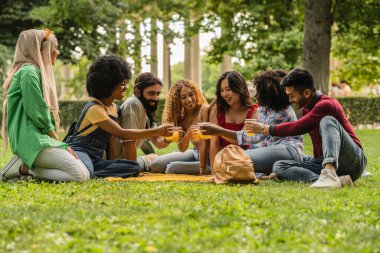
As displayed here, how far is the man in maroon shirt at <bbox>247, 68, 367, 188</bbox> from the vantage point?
7.57 metres

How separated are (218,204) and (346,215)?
108cm

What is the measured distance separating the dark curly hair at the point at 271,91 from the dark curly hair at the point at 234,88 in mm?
199

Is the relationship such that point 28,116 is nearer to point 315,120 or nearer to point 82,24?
point 315,120

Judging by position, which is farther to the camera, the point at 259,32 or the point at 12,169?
the point at 259,32

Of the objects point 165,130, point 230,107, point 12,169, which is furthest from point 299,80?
point 12,169

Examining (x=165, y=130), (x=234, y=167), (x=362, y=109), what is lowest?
(x=362, y=109)

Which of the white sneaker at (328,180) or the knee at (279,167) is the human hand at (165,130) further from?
the white sneaker at (328,180)

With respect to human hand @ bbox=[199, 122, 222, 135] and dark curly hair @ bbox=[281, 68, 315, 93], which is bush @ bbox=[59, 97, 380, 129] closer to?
human hand @ bbox=[199, 122, 222, 135]

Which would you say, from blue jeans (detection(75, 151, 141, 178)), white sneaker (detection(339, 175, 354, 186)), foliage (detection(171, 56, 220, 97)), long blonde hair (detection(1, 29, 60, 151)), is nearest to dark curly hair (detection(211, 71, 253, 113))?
blue jeans (detection(75, 151, 141, 178))

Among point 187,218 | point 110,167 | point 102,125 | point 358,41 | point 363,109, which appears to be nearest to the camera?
point 187,218

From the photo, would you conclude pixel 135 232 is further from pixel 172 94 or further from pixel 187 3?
pixel 187 3

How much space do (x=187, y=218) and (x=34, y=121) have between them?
121 inches

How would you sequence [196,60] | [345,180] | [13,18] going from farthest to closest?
1. [196,60]
2. [13,18]
3. [345,180]

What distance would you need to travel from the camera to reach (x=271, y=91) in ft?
29.0
